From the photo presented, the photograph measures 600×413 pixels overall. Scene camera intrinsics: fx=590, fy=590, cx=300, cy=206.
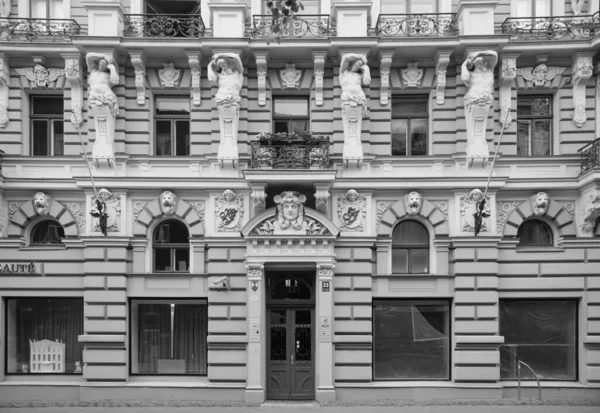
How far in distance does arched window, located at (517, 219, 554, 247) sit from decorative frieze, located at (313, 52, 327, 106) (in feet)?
26.2

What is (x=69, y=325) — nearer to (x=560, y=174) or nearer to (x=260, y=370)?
(x=260, y=370)

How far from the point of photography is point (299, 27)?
19.5 m

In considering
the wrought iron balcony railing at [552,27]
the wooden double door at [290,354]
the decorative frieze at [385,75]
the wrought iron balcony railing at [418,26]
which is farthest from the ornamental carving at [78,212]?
the wrought iron balcony railing at [552,27]

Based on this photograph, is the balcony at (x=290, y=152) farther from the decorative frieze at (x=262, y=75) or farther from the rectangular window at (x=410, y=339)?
the rectangular window at (x=410, y=339)

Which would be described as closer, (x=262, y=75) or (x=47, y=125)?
(x=262, y=75)

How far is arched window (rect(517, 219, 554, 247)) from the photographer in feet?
64.7

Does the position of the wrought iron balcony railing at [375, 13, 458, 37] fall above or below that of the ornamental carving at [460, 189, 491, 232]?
above

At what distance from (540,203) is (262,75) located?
392 inches

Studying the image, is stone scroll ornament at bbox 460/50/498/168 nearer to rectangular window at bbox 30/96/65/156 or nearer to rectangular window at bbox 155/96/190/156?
rectangular window at bbox 155/96/190/156

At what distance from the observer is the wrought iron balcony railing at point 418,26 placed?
19.5 metres

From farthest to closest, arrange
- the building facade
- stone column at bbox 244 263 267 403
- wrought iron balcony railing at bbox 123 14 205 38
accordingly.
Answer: wrought iron balcony railing at bbox 123 14 205 38 → the building facade → stone column at bbox 244 263 267 403

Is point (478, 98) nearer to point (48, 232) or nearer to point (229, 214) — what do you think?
point (229, 214)

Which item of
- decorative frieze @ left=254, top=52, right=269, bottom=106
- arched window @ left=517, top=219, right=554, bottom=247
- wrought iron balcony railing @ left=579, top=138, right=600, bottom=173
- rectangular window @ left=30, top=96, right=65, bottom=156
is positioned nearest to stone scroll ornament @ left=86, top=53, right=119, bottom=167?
rectangular window @ left=30, top=96, right=65, bottom=156

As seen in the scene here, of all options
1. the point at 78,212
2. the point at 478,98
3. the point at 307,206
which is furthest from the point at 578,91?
the point at 78,212
